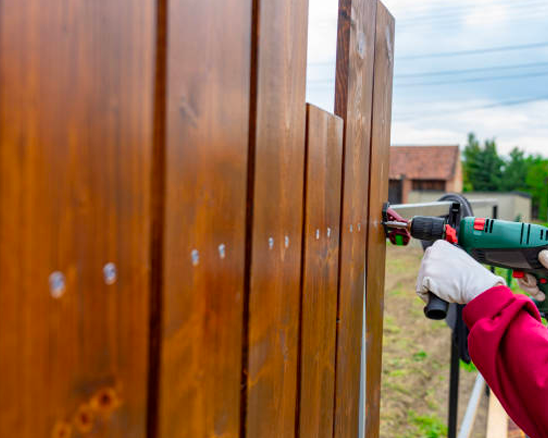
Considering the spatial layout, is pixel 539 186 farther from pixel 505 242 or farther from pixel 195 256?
pixel 195 256

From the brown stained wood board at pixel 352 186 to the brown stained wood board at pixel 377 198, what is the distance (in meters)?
0.06

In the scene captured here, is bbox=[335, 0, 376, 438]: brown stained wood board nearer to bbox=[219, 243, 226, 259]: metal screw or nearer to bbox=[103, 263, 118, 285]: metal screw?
bbox=[219, 243, 226, 259]: metal screw

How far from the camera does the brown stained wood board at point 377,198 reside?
148cm

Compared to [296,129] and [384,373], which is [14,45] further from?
[384,373]

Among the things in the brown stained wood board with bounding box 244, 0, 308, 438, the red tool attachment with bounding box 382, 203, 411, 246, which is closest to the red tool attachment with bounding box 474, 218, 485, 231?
the red tool attachment with bounding box 382, 203, 411, 246

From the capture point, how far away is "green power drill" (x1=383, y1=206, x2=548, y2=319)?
1.60 meters

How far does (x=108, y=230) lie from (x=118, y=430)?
0.25 m

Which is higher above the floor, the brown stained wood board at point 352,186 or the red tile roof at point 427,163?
the red tile roof at point 427,163

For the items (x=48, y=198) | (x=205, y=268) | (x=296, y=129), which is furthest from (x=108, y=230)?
(x=296, y=129)

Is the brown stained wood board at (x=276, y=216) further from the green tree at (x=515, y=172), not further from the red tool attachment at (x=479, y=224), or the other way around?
the green tree at (x=515, y=172)

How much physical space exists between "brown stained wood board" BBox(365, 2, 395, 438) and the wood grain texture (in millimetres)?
310

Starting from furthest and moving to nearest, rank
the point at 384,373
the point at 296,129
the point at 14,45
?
the point at 384,373 < the point at 296,129 < the point at 14,45

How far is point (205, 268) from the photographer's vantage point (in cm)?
71

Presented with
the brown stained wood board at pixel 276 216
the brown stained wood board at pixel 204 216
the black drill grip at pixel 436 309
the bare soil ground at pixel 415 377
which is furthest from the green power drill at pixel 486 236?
the bare soil ground at pixel 415 377
